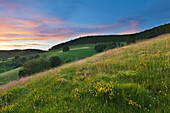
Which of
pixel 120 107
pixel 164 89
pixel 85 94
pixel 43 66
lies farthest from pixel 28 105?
pixel 43 66

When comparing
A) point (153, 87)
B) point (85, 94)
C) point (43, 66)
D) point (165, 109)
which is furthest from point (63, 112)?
point (43, 66)

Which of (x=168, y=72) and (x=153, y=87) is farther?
(x=168, y=72)

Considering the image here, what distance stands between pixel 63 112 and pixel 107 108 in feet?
4.83

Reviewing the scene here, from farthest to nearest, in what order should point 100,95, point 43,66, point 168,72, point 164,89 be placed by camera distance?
1. point 43,66
2. point 168,72
3. point 100,95
4. point 164,89

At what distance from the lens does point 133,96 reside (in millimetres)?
2961

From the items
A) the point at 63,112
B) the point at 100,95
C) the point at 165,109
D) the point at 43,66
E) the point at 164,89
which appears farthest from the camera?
the point at 43,66

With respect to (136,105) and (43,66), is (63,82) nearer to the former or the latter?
(136,105)

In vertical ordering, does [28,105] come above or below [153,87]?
below

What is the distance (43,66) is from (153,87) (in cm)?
5198

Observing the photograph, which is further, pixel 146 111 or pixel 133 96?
pixel 133 96

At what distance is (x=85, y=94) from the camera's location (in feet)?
12.2

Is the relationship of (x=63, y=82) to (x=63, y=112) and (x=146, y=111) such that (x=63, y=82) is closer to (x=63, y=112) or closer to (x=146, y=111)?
(x=63, y=112)

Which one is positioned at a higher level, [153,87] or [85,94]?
[153,87]

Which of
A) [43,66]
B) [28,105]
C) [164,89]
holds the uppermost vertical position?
[164,89]
